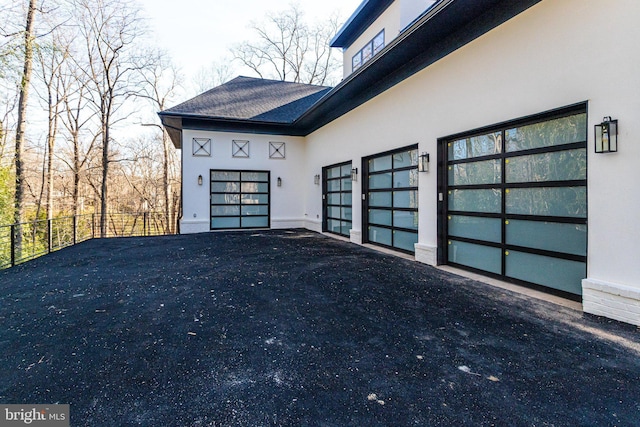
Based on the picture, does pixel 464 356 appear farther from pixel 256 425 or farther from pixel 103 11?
pixel 103 11

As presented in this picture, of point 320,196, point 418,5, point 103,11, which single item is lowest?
point 320,196

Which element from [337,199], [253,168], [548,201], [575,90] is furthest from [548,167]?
[253,168]

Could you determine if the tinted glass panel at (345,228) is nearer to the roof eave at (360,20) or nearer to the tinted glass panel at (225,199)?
the tinted glass panel at (225,199)

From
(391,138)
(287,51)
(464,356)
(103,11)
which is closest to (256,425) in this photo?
(464,356)

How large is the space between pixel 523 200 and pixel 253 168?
8500 mm

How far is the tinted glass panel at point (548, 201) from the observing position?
342 centimetres

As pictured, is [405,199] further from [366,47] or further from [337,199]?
[366,47]

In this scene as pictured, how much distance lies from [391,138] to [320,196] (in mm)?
4182

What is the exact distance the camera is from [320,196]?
33.7ft

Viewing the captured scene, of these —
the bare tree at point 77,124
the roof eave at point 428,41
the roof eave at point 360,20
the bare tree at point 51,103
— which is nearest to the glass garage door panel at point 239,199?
the roof eave at point 428,41

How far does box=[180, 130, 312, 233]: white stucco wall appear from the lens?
10023 mm

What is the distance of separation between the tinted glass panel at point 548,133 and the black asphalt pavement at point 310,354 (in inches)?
73.0

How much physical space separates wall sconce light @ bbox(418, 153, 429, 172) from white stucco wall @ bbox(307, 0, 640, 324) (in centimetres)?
12

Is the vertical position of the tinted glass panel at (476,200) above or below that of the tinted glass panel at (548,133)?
below
